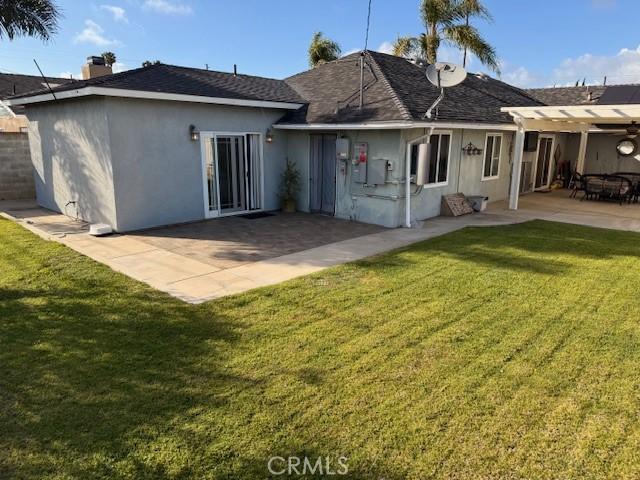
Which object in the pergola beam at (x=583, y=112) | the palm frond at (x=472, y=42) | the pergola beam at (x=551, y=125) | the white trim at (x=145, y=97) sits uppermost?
the palm frond at (x=472, y=42)

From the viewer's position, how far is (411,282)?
6.79 metres

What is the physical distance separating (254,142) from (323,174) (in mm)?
2170

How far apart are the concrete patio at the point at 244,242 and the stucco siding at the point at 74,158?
52 centimetres

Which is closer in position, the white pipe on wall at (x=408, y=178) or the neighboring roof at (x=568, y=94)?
the white pipe on wall at (x=408, y=178)

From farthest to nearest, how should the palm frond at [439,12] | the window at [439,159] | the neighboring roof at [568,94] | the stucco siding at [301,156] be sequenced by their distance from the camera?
the palm frond at [439,12] → the neighboring roof at [568,94] → the stucco siding at [301,156] → the window at [439,159]

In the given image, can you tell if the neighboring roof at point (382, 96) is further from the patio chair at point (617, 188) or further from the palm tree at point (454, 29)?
the palm tree at point (454, 29)

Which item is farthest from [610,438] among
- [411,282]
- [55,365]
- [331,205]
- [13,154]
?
[13,154]

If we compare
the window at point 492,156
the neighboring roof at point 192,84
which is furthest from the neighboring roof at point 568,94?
the neighboring roof at point 192,84

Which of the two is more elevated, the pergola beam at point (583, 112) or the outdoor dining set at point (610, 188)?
the pergola beam at point (583, 112)

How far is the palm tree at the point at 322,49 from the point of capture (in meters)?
29.9

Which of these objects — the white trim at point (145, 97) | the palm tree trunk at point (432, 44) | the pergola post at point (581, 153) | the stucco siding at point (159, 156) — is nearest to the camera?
the white trim at point (145, 97)

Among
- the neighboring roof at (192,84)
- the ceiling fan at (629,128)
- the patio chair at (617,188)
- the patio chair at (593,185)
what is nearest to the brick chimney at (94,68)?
the neighboring roof at (192,84)

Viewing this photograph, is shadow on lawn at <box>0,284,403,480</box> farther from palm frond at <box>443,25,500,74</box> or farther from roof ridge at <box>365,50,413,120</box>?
palm frond at <box>443,25,500,74</box>

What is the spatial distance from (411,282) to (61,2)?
1152 cm
